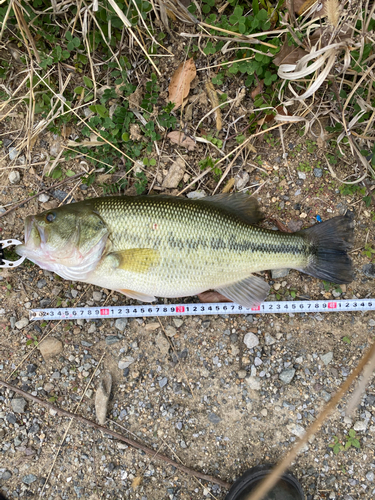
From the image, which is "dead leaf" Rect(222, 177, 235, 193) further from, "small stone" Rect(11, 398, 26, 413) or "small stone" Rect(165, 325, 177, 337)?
"small stone" Rect(11, 398, 26, 413)

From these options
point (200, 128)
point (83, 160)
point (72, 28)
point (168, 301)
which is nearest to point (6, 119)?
point (83, 160)

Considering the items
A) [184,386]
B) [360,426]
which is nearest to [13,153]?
[184,386]

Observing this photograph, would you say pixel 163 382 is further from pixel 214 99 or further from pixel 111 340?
pixel 214 99

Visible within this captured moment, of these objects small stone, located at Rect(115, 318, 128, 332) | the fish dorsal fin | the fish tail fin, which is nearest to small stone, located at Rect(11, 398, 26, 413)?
small stone, located at Rect(115, 318, 128, 332)

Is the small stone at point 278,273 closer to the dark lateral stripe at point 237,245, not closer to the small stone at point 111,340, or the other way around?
the dark lateral stripe at point 237,245

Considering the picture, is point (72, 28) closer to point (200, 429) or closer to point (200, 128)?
point (200, 128)

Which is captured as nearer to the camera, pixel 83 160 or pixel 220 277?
pixel 220 277
